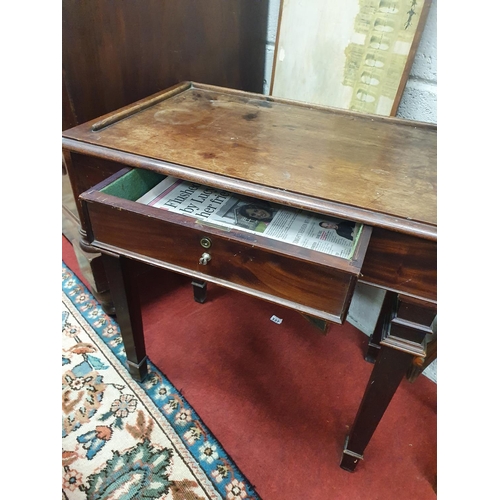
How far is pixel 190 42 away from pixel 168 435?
3.53 feet

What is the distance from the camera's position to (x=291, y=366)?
121 cm

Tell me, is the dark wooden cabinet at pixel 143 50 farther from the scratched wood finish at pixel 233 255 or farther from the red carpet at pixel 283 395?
the red carpet at pixel 283 395

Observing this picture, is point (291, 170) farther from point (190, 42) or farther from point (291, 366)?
point (291, 366)

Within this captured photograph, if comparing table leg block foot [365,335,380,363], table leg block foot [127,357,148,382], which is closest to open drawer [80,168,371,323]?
table leg block foot [127,357,148,382]

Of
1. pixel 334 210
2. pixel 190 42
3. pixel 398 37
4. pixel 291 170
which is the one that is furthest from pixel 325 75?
pixel 334 210

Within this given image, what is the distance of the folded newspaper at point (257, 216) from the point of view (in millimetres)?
689

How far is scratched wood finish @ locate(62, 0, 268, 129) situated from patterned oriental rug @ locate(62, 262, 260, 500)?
2.34ft

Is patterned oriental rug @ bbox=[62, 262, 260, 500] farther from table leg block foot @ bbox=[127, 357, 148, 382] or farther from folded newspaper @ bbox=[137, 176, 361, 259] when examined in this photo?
folded newspaper @ bbox=[137, 176, 361, 259]

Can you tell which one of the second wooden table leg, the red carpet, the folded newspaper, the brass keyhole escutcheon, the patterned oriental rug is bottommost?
the patterned oriental rug

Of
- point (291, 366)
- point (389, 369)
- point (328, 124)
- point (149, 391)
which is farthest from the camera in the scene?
point (291, 366)

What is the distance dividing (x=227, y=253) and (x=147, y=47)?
2.19 ft

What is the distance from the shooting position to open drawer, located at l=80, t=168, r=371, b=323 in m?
0.58

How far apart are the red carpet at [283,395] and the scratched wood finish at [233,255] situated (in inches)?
21.7

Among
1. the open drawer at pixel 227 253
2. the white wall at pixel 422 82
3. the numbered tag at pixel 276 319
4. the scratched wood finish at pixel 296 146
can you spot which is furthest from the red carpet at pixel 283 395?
the scratched wood finish at pixel 296 146
